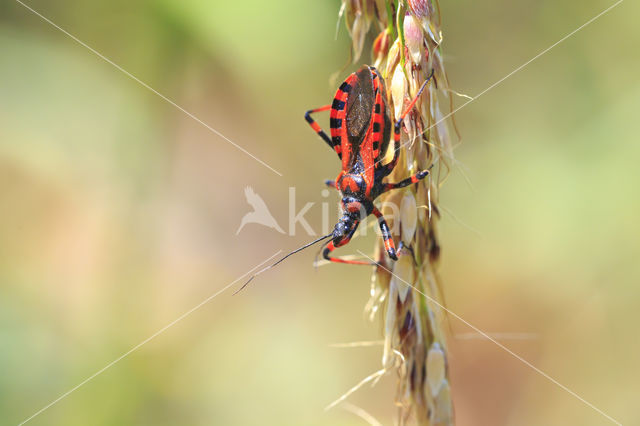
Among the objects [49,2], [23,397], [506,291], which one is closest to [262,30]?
[49,2]

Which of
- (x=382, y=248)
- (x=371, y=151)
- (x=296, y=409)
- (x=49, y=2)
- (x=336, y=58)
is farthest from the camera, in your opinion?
(x=336, y=58)

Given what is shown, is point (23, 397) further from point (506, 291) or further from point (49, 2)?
point (506, 291)

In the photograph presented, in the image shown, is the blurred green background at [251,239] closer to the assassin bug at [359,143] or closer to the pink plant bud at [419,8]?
the assassin bug at [359,143]
